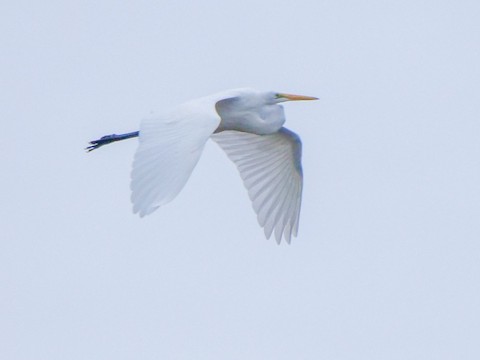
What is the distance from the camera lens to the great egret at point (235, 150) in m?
7.93

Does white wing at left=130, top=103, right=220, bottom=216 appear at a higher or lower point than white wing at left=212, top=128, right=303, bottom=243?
higher

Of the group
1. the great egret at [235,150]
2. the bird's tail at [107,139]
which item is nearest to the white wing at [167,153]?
the great egret at [235,150]

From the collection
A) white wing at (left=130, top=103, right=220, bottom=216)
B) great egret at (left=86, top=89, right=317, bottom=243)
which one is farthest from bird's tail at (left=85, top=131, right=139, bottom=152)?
white wing at (left=130, top=103, right=220, bottom=216)

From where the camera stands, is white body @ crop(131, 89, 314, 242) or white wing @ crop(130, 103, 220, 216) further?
white body @ crop(131, 89, 314, 242)

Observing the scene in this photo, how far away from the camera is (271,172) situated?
433 inches

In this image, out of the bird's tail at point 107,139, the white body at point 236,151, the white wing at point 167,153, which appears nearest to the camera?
the white wing at point 167,153

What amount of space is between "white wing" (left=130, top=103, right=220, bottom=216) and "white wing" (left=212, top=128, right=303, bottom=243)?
202 cm

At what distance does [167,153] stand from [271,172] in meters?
2.88

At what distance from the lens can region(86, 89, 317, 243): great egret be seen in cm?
793

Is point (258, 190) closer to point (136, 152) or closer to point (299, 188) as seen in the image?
point (299, 188)

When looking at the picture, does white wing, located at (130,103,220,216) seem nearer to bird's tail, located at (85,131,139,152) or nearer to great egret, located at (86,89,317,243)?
great egret, located at (86,89,317,243)

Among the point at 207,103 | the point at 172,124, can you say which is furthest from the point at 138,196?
the point at 207,103

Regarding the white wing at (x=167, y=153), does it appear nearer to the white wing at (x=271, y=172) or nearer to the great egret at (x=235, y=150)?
the great egret at (x=235, y=150)

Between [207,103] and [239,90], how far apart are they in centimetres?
98
